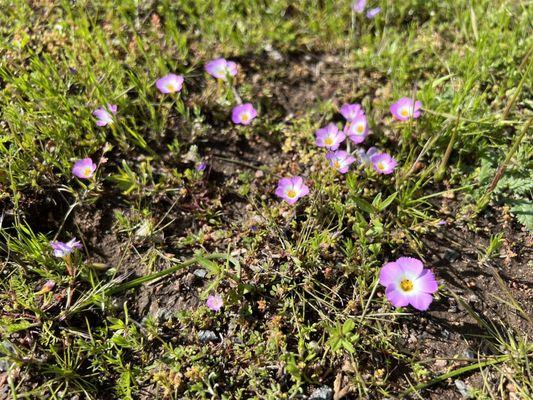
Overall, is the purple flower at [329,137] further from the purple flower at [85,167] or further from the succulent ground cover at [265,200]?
the purple flower at [85,167]

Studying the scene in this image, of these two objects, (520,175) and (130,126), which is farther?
(130,126)

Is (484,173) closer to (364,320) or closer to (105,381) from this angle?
(364,320)

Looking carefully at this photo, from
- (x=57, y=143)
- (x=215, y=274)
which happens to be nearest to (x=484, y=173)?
(x=215, y=274)

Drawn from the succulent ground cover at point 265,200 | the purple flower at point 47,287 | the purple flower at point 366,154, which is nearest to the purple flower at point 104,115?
the succulent ground cover at point 265,200

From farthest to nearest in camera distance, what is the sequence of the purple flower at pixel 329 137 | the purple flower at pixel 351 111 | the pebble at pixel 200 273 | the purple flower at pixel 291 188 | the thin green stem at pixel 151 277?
the purple flower at pixel 351 111 < the purple flower at pixel 329 137 < the purple flower at pixel 291 188 < the pebble at pixel 200 273 < the thin green stem at pixel 151 277

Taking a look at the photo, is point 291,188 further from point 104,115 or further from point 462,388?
point 462,388
